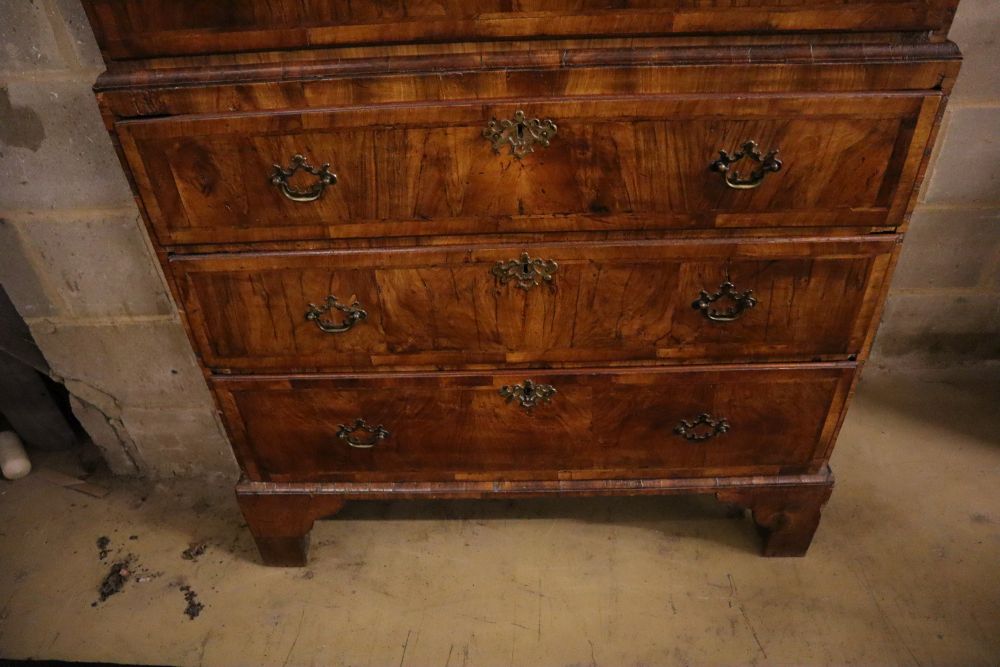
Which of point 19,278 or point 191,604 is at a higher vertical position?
point 19,278

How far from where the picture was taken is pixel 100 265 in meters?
1.59

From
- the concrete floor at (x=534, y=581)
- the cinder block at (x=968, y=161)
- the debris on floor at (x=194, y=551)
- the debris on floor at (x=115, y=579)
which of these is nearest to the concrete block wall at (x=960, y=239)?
the cinder block at (x=968, y=161)

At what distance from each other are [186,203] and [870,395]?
2.05 m

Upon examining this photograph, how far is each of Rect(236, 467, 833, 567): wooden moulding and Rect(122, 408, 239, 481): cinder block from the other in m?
0.41

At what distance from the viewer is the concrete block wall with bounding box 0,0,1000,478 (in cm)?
139

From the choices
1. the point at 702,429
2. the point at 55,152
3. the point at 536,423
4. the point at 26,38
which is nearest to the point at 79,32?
the point at 26,38

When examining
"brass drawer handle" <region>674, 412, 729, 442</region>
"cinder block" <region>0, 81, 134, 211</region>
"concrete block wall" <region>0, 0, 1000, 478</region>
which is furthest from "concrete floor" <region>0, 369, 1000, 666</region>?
"cinder block" <region>0, 81, 134, 211</region>

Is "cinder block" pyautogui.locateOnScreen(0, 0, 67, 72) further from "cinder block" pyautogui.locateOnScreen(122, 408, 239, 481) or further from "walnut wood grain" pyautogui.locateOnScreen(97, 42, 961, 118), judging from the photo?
"cinder block" pyautogui.locateOnScreen(122, 408, 239, 481)

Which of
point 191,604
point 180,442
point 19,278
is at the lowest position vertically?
point 191,604

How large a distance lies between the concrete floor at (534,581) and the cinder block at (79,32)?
1160mm

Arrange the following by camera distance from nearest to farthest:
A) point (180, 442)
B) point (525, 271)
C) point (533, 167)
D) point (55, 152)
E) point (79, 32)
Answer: point (533, 167) → point (525, 271) → point (79, 32) → point (55, 152) → point (180, 442)

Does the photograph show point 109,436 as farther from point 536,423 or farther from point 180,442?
point 536,423

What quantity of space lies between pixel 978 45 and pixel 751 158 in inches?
42.1

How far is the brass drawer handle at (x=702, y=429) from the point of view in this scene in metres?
1.35
